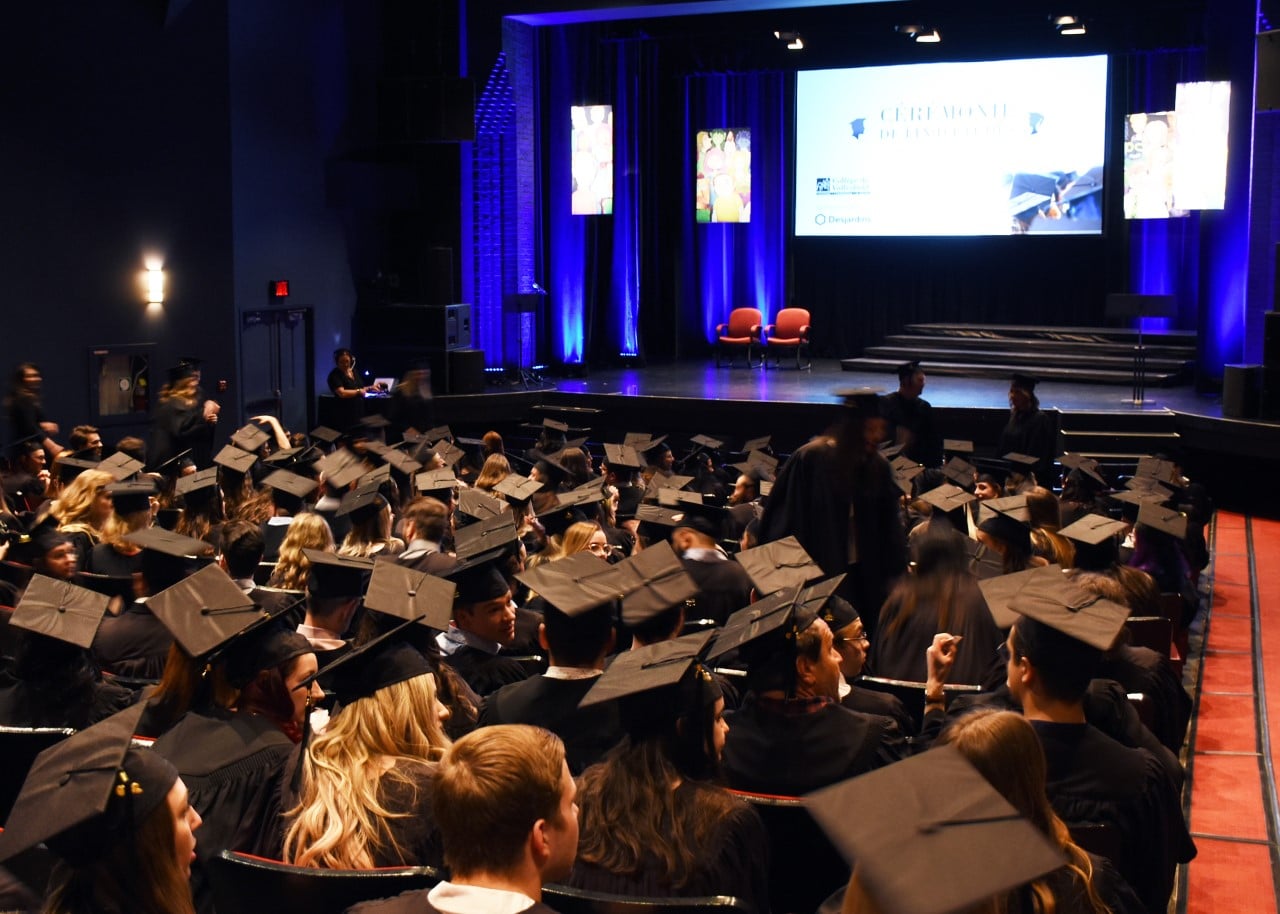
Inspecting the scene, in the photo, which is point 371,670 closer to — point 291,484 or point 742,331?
point 291,484

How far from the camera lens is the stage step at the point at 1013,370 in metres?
16.4

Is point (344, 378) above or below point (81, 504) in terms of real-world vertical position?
above

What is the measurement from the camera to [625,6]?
1641cm

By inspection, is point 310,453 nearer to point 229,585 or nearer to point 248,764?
point 229,585

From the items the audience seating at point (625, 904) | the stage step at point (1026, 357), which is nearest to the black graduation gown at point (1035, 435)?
the stage step at point (1026, 357)

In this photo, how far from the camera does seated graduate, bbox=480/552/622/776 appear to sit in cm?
370

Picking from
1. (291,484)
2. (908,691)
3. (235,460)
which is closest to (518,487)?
(291,484)

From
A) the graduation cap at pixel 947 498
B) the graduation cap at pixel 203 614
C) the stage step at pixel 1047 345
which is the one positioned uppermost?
the stage step at pixel 1047 345

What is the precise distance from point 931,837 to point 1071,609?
2006 millimetres

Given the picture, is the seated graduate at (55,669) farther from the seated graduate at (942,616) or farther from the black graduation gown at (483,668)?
the seated graduate at (942,616)

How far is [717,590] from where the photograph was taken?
5887 millimetres

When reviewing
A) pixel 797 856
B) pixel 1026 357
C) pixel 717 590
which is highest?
pixel 1026 357

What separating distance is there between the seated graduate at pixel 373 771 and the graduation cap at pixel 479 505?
3.90m


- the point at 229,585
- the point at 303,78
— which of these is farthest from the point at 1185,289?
the point at 229,585
